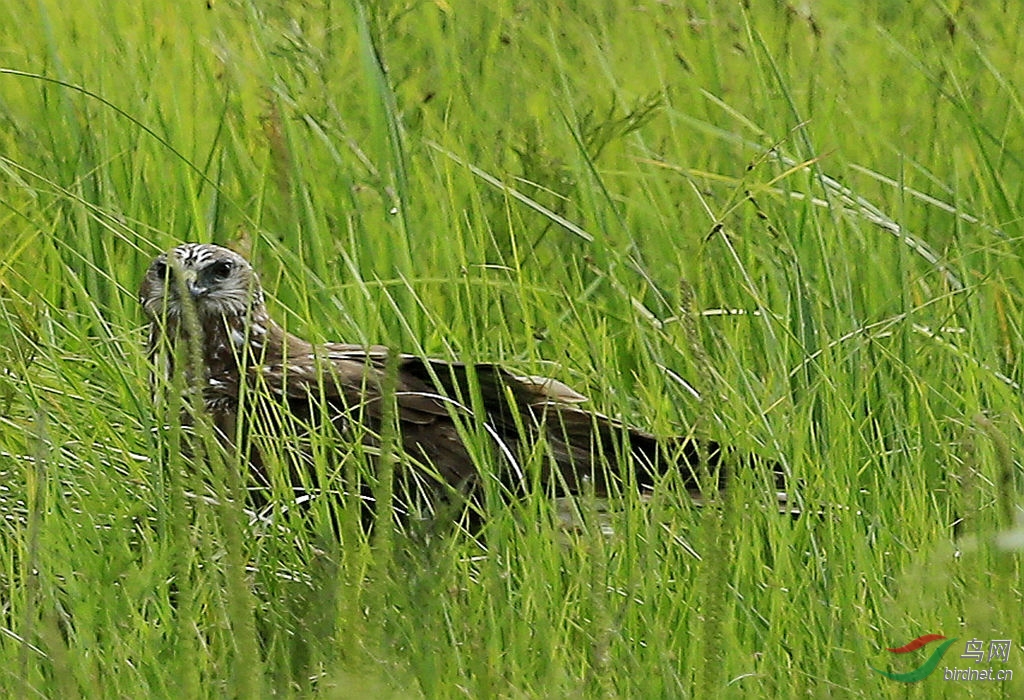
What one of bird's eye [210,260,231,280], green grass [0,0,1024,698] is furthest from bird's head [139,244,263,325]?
green grass [0,0,1024,698]

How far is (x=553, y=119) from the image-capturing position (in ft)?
13.5

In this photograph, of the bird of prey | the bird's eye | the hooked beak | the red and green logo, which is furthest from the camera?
the bird's eye

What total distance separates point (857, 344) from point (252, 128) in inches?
85.6

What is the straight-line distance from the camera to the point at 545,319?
10.7ft

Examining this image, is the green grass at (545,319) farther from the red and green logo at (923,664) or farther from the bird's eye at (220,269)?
the bird's eye at (220,269)

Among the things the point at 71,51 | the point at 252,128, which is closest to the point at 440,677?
the point at 252,128

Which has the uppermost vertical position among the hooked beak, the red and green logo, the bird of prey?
the hooked beak

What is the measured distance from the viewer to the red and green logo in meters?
2.11

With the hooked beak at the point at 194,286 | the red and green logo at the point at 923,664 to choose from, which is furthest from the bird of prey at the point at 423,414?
the red and green logo at the point at 923,664

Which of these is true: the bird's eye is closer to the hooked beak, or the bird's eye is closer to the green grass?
the hooked beak

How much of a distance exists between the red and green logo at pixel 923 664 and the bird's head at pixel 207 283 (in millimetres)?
1903

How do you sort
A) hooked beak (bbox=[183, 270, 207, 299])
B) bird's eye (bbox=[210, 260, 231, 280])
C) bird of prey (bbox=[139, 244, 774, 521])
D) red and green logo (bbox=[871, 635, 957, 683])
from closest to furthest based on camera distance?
red and green logo (bbox=[871, 635, 957, 683]), bird of prey (bbox=[139, 244, 774, 521]), hooked beak (bbox=[183, 270, 207, 299]), bird's eye (bbox=[210, 260, 231, 280])

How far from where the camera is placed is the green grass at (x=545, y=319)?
215 centimetres

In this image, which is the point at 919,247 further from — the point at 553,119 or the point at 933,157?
the point at 553,119
